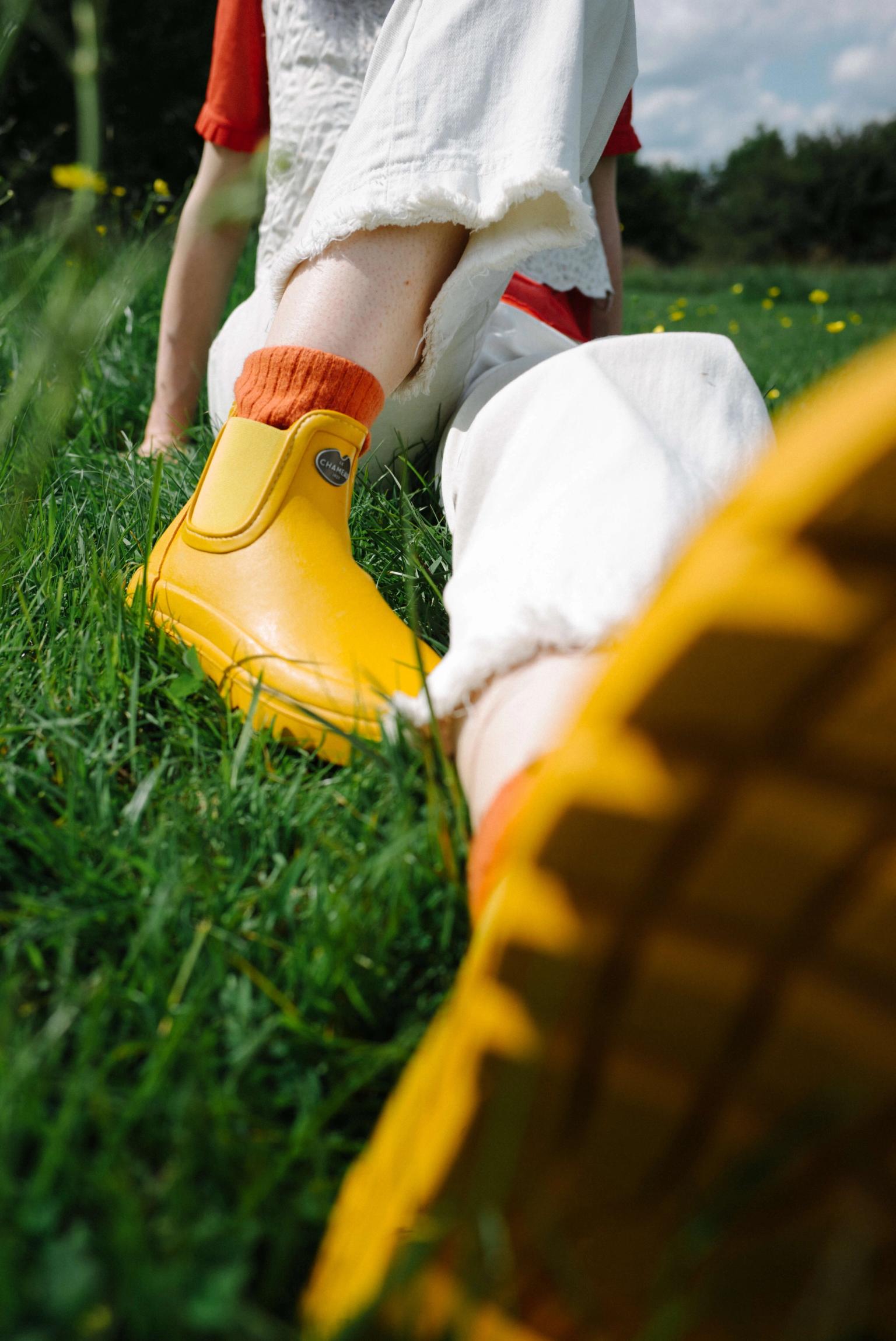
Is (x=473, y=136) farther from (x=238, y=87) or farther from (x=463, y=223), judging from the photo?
(x=238, y=87)

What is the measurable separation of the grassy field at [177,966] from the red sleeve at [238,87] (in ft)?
2.60

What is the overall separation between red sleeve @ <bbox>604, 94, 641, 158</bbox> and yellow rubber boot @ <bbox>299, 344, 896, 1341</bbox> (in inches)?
64.1

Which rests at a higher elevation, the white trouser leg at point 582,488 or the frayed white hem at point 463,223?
the frayed white hem at point 463,223

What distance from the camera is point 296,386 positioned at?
90 cm

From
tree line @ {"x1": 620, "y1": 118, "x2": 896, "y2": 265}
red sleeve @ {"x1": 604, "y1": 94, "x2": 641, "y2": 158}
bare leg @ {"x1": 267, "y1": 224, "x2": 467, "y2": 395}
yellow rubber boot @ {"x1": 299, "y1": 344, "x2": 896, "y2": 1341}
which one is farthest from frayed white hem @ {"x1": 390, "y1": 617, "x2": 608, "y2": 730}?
tree line @ {"x1": 620, "y1": 118, "x2": 896, "y2": 265}

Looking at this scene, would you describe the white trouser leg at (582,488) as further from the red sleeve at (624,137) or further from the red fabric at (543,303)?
the red sleeve at (624,137)

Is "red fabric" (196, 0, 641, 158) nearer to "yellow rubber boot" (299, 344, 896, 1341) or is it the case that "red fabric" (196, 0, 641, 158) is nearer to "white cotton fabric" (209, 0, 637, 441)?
"white cotton fabric" (209, 0, 637, 441)

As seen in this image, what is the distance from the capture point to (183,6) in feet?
25.7

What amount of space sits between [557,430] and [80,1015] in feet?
1.89

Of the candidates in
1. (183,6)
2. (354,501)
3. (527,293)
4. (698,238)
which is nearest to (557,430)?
(354,501)

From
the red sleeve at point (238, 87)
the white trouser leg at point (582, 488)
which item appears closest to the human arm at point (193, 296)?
the red sleeve at point (238, 87)

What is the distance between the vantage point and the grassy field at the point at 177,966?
1.33ft

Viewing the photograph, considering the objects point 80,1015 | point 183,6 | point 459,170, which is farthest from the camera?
point 183,6

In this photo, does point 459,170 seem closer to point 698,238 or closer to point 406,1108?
point 406,1108
